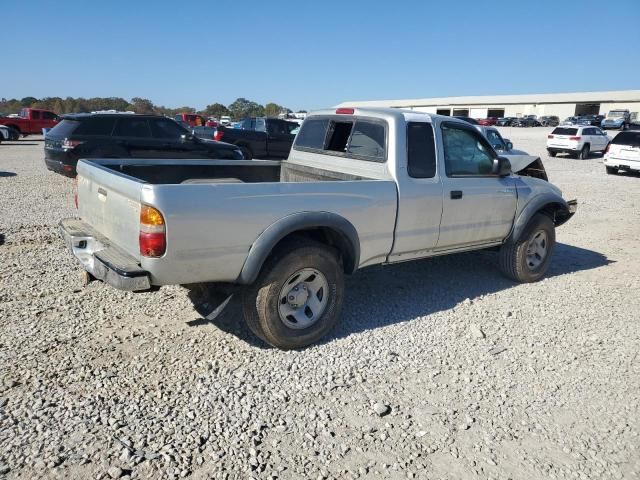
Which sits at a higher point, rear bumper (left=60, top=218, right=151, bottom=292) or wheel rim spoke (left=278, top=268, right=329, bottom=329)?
rear bumper (left=60, top=218, right=151, bottom=292)

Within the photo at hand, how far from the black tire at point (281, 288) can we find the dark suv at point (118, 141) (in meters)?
8.06

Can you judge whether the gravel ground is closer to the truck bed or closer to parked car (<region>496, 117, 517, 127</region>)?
the truck bed

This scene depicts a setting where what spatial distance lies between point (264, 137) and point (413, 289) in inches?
480

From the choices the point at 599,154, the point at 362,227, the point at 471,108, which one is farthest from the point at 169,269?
the point at 471,108

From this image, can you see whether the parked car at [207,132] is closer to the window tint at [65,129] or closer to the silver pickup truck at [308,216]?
the window tint at [65,129]

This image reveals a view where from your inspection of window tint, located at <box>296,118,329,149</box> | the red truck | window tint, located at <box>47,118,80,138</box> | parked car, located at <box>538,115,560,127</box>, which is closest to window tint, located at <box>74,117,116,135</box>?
window tint, located at <box>47,118,80,138</box>

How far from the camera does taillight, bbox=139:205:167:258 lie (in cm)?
322

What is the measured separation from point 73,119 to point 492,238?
919 cm

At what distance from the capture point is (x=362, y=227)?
165 inches

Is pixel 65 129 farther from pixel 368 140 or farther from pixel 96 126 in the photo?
pixel 368 140

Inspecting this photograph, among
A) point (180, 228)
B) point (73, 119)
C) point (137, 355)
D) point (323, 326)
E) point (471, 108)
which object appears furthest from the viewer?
point (471, 108)

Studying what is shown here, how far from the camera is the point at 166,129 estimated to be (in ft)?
37.9

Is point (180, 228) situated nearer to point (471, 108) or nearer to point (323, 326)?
point (323, 326)

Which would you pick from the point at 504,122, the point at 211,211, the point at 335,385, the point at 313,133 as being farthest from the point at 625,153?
the point at 504,122
